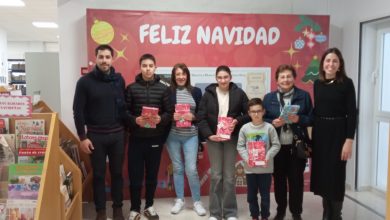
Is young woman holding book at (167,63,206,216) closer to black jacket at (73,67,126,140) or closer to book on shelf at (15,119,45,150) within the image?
black jacket at (73,67,126,140)

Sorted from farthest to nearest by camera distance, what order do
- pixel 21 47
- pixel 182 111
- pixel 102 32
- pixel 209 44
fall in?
1. pixel 21 47
2. pixel 209 44
3. pixel 102 32
4. pixel 182 111

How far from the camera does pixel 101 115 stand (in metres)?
3.20

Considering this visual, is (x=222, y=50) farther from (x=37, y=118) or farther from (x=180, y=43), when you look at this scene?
(x=37, y=118)

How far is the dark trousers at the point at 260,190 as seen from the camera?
324 centimetres

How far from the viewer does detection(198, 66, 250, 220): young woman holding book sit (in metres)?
3.29

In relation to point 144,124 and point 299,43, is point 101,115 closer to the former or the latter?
point 144,124

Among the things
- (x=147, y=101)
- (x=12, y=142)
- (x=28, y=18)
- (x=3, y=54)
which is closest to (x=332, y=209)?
(x=147, y=101)

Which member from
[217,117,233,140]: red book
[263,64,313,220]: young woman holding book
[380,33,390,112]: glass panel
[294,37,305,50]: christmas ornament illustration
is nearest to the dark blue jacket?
[263,64,313,220]: young woman holding book

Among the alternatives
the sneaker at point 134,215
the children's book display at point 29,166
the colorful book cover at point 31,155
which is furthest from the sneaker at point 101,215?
the colorful book cover at point 31,155

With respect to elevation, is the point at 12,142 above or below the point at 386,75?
below

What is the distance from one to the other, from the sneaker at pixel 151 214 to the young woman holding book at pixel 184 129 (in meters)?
0.24

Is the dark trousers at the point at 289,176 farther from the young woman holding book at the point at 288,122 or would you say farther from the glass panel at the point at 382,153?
the glass panel at the point at 382,153

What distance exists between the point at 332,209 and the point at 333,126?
29.0 inches

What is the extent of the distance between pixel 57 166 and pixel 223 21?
250 cm
